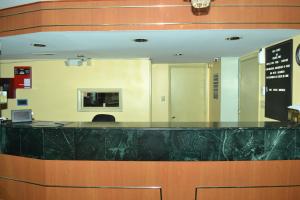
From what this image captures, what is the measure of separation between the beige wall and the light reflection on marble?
235cm

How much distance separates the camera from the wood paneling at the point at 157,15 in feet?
7.44

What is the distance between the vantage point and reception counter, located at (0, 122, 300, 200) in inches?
86.2

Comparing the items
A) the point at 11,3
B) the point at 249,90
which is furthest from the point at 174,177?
the point at 11,3

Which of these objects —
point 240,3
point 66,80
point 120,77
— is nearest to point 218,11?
point 240,3

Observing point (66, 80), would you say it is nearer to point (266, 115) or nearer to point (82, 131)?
point (82, 131)

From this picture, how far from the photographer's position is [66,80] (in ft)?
15.1

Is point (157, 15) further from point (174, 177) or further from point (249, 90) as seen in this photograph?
point (249, 90)

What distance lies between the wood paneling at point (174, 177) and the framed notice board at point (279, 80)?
79cm

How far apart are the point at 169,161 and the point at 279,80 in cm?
170

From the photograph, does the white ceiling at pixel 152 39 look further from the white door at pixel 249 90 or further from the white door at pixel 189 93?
the white door at pixel 189 93

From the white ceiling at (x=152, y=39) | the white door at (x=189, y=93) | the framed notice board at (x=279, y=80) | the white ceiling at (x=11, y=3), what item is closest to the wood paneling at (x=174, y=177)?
the framed notice board at (x=279, y=80)

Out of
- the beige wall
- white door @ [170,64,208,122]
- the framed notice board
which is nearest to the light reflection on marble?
the framed notice board

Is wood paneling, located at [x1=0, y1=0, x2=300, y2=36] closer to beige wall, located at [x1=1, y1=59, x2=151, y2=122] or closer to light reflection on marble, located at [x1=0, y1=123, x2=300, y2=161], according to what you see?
light reflection on marble, located at [x1=0, y1=123, x2=300, y2=161]

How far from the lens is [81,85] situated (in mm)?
4594
